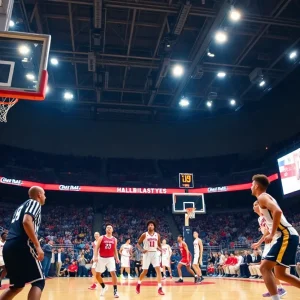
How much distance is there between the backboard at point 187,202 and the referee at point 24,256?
1338 cm

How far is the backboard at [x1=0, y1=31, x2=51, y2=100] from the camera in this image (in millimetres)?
6434

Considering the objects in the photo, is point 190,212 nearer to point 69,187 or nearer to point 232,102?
point 232,102

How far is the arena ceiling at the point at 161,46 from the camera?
15.7 metres

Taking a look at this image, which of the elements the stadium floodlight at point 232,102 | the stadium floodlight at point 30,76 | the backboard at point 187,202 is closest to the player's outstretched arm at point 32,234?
the stadium floodlight at point 30,76

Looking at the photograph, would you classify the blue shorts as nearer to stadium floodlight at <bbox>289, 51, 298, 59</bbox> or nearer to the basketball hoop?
the basketball hoop

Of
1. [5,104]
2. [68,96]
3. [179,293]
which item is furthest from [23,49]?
[68,96]

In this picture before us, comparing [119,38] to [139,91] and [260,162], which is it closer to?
[139,91]

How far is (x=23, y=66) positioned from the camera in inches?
266

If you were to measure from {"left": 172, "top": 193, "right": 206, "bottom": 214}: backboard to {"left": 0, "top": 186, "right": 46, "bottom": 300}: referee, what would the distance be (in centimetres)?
1338

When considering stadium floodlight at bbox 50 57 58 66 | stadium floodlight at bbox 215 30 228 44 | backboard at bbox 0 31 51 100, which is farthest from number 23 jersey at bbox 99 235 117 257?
stadium floodlight at bbox 50 57 58 66

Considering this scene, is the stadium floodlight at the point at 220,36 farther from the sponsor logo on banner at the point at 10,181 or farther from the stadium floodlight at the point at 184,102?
the sponsor logo on banner at the point at 10,181

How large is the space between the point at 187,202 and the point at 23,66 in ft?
40.2

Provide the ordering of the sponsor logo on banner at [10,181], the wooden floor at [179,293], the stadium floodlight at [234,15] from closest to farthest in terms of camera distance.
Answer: the wooden floor at [179,293]
the stadium floodlight at [234,15]
the sponsor logo on banner at [10,181]

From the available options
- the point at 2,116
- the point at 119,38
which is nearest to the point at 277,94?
the point at 119,38
